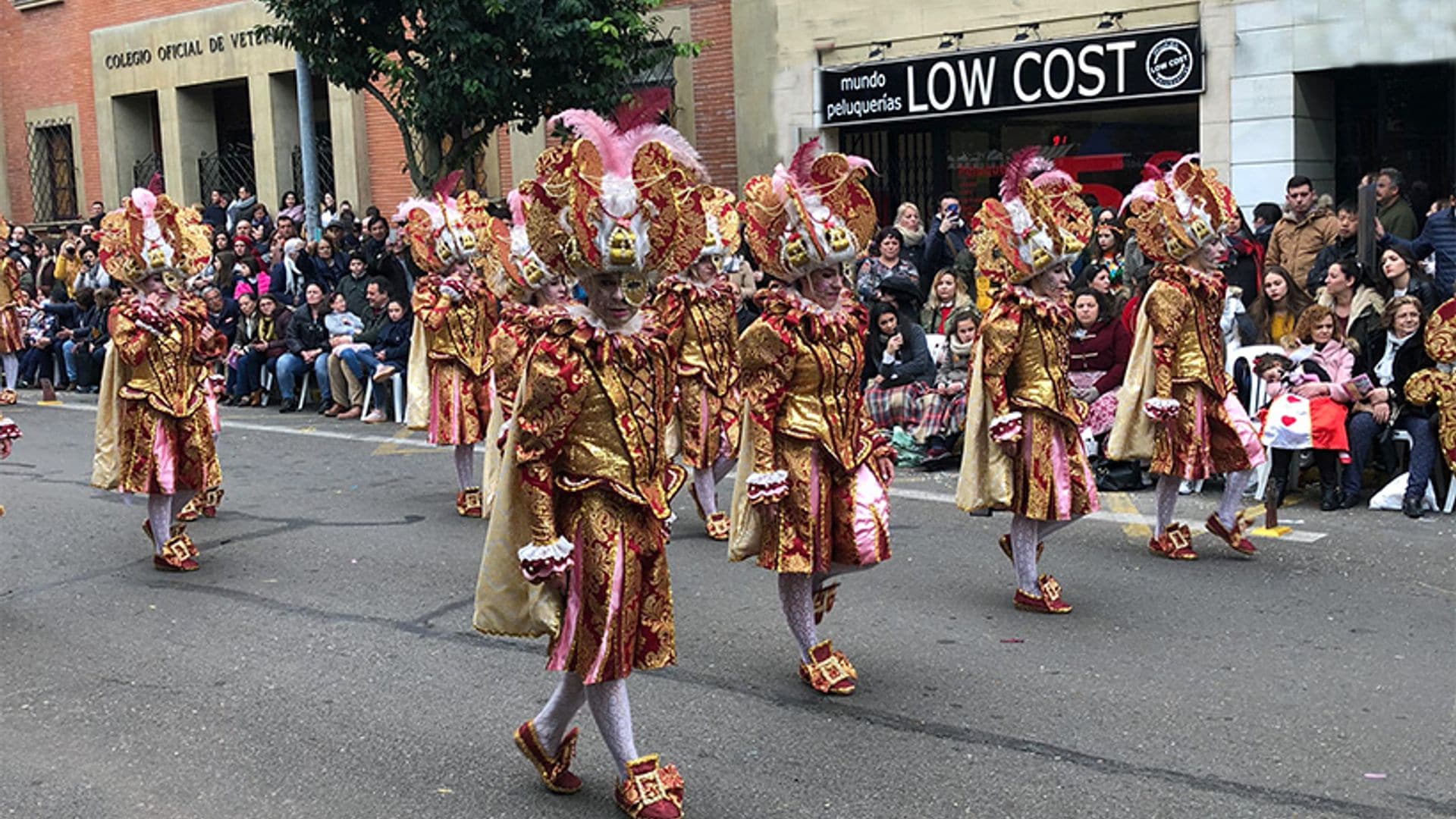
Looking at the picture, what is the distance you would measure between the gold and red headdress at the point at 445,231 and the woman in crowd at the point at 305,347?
661cm


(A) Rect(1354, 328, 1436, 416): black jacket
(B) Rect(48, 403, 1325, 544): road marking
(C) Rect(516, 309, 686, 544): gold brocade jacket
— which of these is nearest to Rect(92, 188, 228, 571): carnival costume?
(B) Rect(48, 403, 1325, 544): road marking

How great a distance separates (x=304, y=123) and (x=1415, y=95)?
1324 centimetres

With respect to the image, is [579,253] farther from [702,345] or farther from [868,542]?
[702,345]

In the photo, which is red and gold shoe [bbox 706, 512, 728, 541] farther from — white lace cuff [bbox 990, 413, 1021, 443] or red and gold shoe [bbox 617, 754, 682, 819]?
red and gold shoe [bbox 617, 754, 682, 819]

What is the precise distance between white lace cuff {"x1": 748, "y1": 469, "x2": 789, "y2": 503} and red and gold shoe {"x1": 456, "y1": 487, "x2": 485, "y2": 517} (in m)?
4.64

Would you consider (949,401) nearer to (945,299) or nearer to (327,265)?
(945,299)

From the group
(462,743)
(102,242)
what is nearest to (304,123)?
(102,242)

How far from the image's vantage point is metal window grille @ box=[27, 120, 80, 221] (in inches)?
1188

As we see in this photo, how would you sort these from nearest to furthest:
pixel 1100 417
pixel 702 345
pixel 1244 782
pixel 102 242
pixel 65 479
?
pixel 1244 782 < pixel 102 242 < pixel 702 345 < pixel 1100 417 < pixel 65 479

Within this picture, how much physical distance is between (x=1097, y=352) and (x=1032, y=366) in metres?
4.29

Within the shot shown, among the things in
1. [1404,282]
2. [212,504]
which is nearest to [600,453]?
[212,504]

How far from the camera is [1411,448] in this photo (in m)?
9.84

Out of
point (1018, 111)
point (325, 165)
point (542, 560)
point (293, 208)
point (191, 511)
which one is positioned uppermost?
point (325, 165)

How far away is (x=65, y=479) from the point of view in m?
12.6
